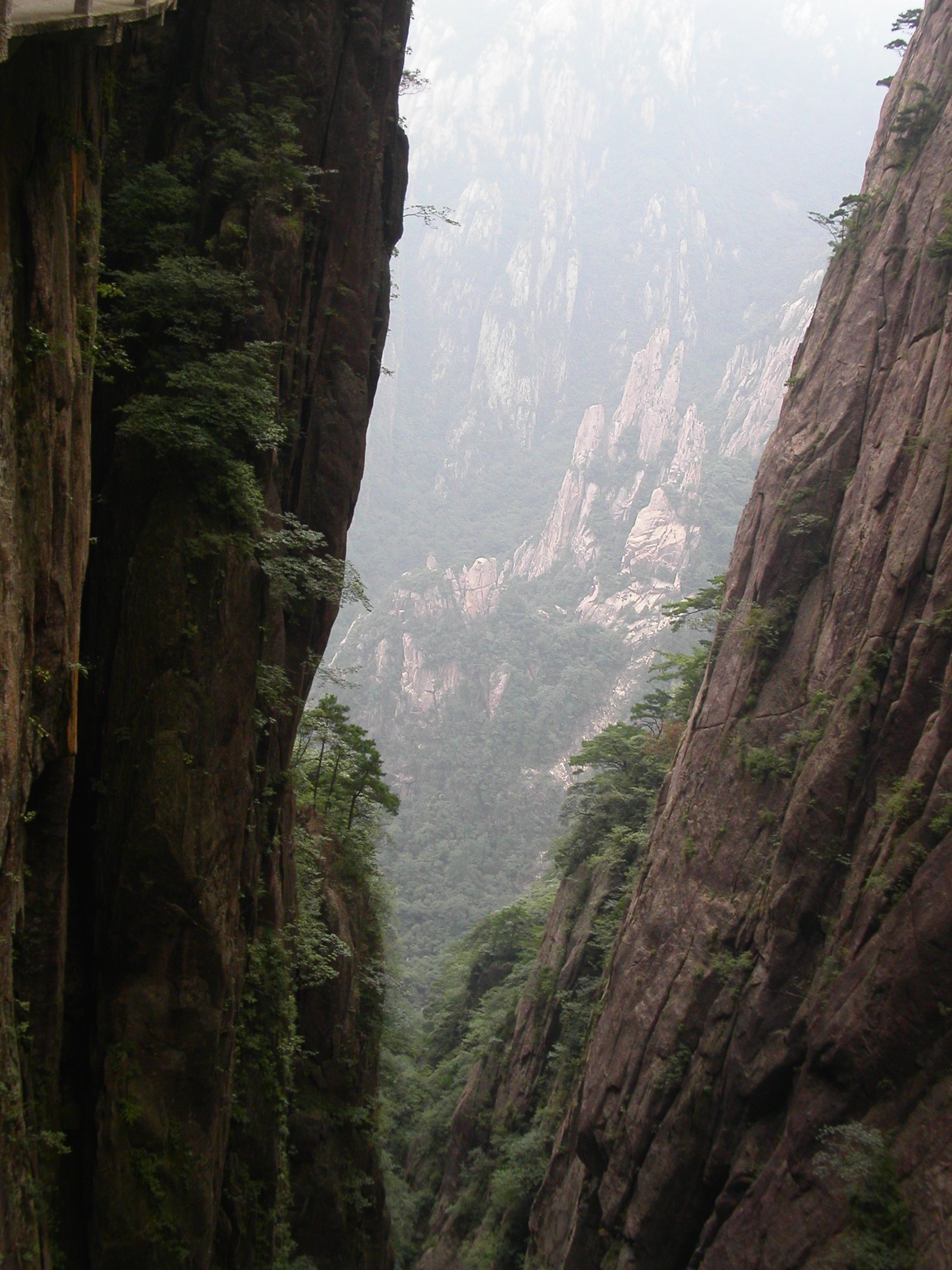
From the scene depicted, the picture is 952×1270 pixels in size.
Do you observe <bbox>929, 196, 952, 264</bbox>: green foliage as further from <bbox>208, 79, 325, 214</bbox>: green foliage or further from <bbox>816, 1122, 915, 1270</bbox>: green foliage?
<bbox>816, 1122, 915, 1270</bbox>: green foliage

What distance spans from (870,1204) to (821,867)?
4.64m

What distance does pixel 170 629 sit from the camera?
10938 mm

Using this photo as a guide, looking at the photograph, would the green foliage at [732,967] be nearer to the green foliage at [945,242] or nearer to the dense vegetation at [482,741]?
the green foliage at [945,242]

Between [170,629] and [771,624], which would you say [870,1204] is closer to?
[771,624]

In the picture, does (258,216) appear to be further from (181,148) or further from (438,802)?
(438,802)

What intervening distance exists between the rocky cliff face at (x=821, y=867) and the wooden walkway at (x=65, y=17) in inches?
456

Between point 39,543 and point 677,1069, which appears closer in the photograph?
point 39,543

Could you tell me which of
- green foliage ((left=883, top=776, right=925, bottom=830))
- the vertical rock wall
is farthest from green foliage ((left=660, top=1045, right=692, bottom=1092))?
the vertical rock wall

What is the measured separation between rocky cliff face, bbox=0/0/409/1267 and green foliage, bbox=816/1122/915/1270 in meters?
7.36

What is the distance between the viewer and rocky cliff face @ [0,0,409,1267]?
7.99 m

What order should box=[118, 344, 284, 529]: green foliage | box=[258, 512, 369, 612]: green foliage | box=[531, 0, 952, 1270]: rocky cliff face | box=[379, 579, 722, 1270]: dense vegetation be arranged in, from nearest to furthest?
1. box=[118, 344, 284, 529]: green foliage
2. box=[531, 0, 952, 1270]: rocky cliff face
3. box=[258, 512, 369, 612]: green foliage
4. box=[379, 579, 722, 1270]: dense vegetation

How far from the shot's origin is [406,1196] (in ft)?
89.6

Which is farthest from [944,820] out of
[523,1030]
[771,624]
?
[523,1030]

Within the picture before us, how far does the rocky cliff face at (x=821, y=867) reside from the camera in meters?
11.8
